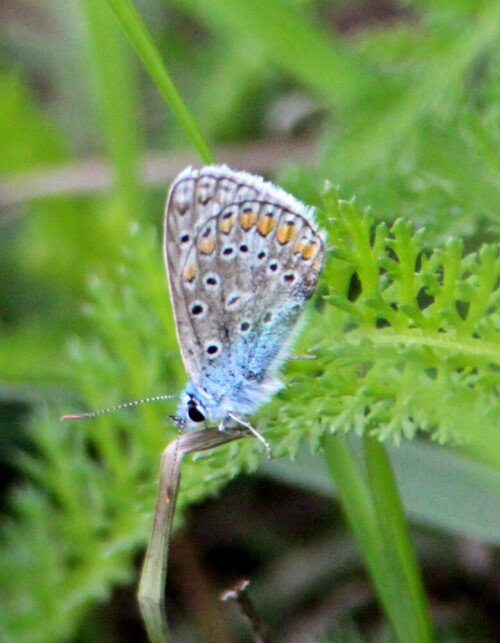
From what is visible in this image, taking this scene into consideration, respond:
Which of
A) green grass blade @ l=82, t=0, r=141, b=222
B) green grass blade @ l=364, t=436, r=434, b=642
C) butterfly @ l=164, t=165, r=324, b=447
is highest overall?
green grass blade @ l=82, t=0, r=141, b=222

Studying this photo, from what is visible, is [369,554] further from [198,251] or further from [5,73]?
[5,73]

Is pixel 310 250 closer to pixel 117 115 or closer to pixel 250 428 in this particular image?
pixel 250 428

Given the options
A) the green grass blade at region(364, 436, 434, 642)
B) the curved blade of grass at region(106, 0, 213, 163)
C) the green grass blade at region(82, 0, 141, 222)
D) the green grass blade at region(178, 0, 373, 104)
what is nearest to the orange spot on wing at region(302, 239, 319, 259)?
the curved blade of grass at region(106, 0, 213, 163)

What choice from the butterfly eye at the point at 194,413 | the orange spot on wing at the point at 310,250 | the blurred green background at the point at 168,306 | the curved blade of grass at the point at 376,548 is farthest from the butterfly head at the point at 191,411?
the orange spot on wing at the point at 310,250

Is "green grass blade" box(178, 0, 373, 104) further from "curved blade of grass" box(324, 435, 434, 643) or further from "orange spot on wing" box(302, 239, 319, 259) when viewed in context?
"curved blade of grass" box(324, 435, 434, 643)

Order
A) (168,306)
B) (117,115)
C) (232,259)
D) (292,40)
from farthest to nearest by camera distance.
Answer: (117,115), (292,40), (168,306), (232,259)

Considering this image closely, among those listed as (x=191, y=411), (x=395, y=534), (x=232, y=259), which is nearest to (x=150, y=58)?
(x=232, y=259)

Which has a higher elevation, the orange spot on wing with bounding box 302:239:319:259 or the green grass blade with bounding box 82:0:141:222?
the green grass blade with bounding box 82:0:141:222
